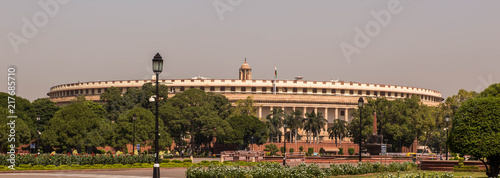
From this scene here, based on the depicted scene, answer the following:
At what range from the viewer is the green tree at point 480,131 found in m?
33.2

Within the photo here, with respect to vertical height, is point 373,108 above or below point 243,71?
below

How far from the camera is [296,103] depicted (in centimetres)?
14838

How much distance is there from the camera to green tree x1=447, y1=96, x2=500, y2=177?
33.2m

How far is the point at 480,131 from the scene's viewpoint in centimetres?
3362

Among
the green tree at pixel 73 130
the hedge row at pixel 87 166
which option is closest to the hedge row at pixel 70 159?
the hedge row at pixel 87 166

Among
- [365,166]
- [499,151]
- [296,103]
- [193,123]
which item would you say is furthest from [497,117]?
[296,103]

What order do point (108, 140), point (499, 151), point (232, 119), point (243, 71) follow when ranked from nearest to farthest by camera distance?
point (499, 151) → point (108, 140) → point (232, 119) → point (243, 71)

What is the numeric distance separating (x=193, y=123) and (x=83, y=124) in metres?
24.3

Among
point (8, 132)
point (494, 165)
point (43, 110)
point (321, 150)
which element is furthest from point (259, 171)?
point (321, 150)

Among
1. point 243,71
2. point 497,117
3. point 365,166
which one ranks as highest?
point 243,71

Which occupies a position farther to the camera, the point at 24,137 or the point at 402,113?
the point at 402,113

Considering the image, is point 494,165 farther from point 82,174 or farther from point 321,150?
point 321,150

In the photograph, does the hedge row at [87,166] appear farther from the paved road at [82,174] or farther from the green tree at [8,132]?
the green tree at [8,132]

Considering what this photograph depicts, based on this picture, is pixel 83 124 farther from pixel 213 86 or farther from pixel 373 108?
pixel 213 86
